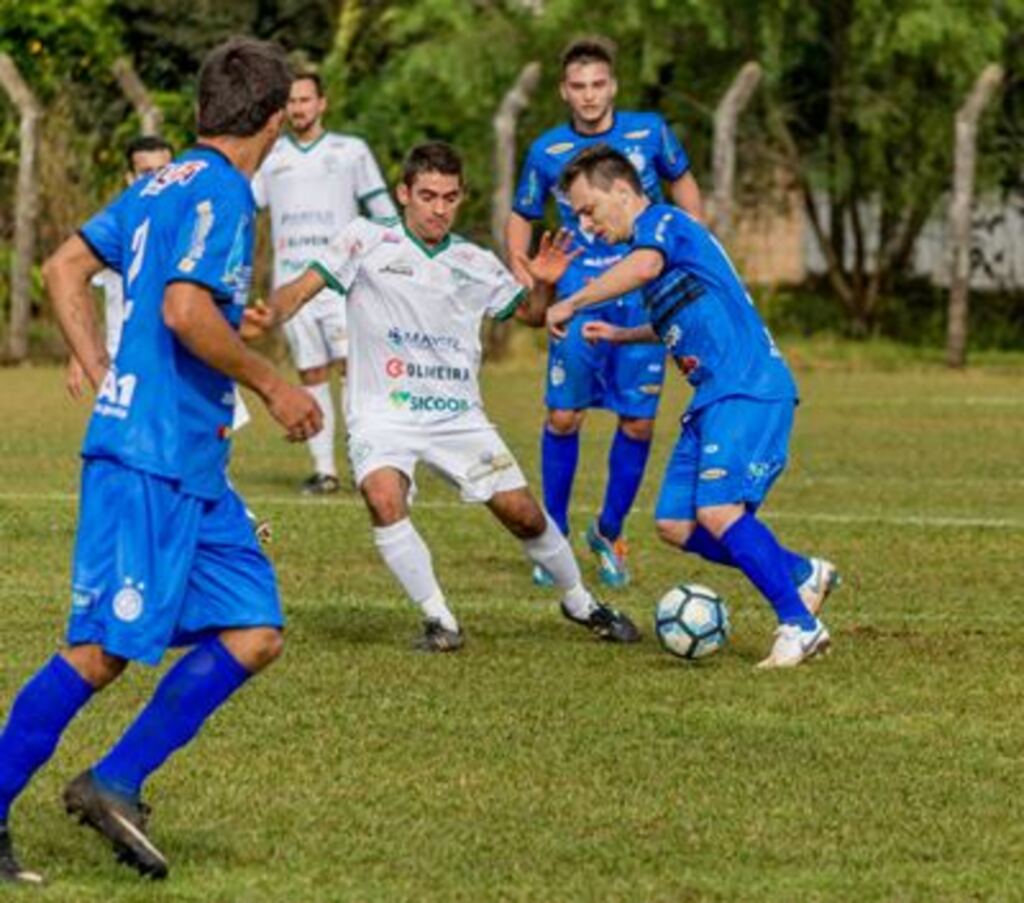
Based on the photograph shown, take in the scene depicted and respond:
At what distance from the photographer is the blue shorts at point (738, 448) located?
9758 millimetres

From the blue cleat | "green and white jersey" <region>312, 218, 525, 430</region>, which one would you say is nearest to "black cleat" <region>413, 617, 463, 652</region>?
"green and white jersey" <region>312, 218, 525, 430</region>

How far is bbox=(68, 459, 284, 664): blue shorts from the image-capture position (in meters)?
6.48

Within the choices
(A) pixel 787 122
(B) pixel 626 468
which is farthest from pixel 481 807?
(A) pixel 787 122

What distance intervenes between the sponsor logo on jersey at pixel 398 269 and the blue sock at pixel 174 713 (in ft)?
12.4

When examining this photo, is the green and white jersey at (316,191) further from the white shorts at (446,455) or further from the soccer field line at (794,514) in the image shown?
the white shorts at (446,455)

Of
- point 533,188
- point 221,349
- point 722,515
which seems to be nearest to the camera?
point 221,349

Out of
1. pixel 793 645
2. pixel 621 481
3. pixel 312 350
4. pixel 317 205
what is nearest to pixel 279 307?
pixel 793 645

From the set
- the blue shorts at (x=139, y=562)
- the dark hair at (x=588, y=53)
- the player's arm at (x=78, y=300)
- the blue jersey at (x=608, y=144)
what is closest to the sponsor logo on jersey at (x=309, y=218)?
the blue jersey at (x=608, y=144)

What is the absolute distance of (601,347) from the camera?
12.2 meters

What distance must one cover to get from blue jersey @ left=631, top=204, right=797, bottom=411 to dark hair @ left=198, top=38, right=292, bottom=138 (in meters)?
3.22

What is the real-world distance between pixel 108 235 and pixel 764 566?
11.8 ft

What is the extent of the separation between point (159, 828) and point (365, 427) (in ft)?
10.8

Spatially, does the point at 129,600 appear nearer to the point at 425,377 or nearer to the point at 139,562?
the point at 139,562

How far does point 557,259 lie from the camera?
1033cm
